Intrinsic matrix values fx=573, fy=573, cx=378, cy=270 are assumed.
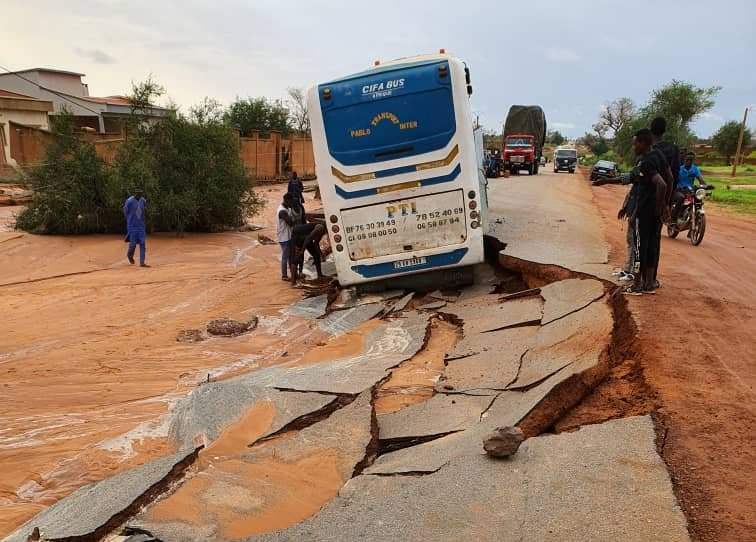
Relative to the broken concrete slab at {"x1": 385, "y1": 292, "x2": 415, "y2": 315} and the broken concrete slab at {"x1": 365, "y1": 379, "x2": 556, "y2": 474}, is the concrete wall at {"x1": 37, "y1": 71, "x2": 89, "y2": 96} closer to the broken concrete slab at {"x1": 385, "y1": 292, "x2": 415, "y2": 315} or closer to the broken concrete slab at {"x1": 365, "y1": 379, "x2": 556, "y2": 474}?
the broken concrete slab at {"x1": 385, "y1": 292, "x2": 415, "y2": 315}

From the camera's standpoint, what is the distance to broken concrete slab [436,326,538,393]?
4672 millimetres

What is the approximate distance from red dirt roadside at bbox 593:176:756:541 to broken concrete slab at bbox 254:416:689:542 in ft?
0.45

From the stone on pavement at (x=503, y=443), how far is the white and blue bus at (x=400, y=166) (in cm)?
476

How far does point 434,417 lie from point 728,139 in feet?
192

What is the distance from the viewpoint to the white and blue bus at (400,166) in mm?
7539

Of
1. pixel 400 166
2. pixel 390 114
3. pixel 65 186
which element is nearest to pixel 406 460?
pixel 400 166

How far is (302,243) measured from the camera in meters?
9.72

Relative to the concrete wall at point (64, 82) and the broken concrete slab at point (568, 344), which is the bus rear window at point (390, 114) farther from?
the concrete wall at point (64, 82)

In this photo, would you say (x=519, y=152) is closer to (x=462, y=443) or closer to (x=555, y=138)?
(x=462, y=443)

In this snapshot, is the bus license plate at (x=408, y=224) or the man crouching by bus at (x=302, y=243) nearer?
the bus license plate at (x=408, y=224)

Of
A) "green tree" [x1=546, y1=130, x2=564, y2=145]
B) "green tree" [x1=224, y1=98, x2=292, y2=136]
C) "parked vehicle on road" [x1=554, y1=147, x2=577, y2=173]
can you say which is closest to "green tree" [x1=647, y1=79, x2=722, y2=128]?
"parked vehicle on road" [x1=554, y1=147, x2=577, y2=173]

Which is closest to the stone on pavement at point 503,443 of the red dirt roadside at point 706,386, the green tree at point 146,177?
the red dirt roadside at point 706,386

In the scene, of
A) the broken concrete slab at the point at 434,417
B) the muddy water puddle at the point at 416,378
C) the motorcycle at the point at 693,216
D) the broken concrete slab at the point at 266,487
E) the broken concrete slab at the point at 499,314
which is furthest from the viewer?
the motorcycle at the point at 693,216

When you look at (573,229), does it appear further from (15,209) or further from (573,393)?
(15,209)
